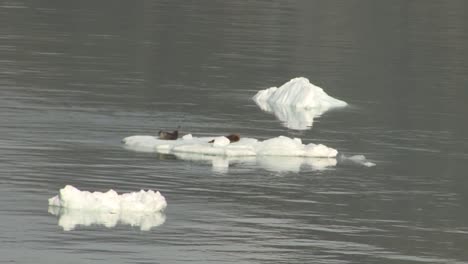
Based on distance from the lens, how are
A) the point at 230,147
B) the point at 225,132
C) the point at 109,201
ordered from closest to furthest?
the point at 109,201, the point at 230,147, the point at 225,132

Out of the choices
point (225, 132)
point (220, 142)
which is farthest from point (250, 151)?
point (225, 132)

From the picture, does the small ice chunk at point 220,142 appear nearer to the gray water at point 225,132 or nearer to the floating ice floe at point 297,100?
the gray water at point 225,132

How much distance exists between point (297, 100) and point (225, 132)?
7464mm

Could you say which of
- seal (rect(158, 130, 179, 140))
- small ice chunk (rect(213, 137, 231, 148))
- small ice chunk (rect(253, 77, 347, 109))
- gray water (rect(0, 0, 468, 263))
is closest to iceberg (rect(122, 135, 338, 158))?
small ice chunk (rect(213, 137, 231, 148))

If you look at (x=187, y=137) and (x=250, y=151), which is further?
(x=187, y=137)

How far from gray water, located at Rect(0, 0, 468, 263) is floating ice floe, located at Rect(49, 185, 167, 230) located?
14.2 inches

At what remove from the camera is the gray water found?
2353cm

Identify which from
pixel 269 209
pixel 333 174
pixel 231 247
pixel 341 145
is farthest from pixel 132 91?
pixel 231 247

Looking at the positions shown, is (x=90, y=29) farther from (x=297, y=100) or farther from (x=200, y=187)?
(x=200, y=187)

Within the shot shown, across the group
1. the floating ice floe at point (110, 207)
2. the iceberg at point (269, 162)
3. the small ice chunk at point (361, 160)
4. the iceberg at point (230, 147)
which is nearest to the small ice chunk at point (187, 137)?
the iceberg at point (230, 147)

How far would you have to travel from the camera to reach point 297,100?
4309cm

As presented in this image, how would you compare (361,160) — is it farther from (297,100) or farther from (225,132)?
(297,100)

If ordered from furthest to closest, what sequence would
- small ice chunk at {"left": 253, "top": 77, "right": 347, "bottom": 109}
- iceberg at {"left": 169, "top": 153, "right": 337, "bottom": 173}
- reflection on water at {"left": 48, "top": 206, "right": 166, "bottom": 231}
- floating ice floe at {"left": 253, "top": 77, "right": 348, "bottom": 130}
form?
small ice chunk at {"left": 253, "top": 77, "right": 347, "bottom": 109} < floating ice floe at {"left": 253, "top": 77, "right": 348, "bottom": 130} < iceberg at {"left": 169, "top": 153, "right": 337, "bottom": 173} < reflection on water at {"left": 48, "top": 206, "right": 166, "bottom": 231}

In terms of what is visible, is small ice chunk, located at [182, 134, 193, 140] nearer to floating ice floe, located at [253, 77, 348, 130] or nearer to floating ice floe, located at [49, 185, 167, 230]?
Answer: floating ice floe, located at [49, 185, 167, 230]
